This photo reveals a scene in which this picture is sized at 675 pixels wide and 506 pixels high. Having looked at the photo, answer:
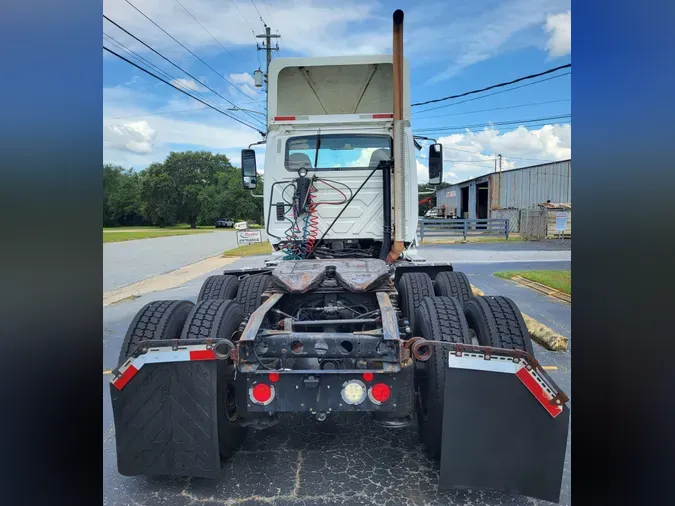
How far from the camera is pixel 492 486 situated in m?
2.37

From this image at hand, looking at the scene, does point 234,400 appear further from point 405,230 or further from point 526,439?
point 405,230

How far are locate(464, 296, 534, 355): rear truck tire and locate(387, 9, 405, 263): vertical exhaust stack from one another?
149 cm

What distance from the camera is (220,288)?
4.52 m

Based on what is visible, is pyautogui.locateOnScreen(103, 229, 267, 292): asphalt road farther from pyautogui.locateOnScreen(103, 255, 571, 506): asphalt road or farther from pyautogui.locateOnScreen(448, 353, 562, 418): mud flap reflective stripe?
pyautogui.locateOnScreen(448, 353, 562, 418): mud flap reflective stripe

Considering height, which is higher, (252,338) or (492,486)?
(252,338)

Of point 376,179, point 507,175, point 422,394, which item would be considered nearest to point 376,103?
point 376,179

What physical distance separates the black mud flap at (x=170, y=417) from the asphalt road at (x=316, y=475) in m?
0.25

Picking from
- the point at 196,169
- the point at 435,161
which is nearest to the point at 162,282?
the point at 435,161

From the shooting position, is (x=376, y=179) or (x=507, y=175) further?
(x=507, y=175)

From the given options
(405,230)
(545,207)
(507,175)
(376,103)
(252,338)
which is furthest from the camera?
(507,175)

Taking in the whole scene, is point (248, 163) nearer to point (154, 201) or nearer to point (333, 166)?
point (333, 166)

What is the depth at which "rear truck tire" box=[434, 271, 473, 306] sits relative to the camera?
4305 mm

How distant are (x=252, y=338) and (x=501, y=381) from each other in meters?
1.40

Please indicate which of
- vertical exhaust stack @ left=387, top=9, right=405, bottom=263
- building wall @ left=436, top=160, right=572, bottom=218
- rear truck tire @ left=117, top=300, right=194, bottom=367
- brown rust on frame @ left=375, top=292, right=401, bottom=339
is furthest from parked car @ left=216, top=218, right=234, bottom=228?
brown rust on frame @ left=375, top=292, right=401, bottom=339
